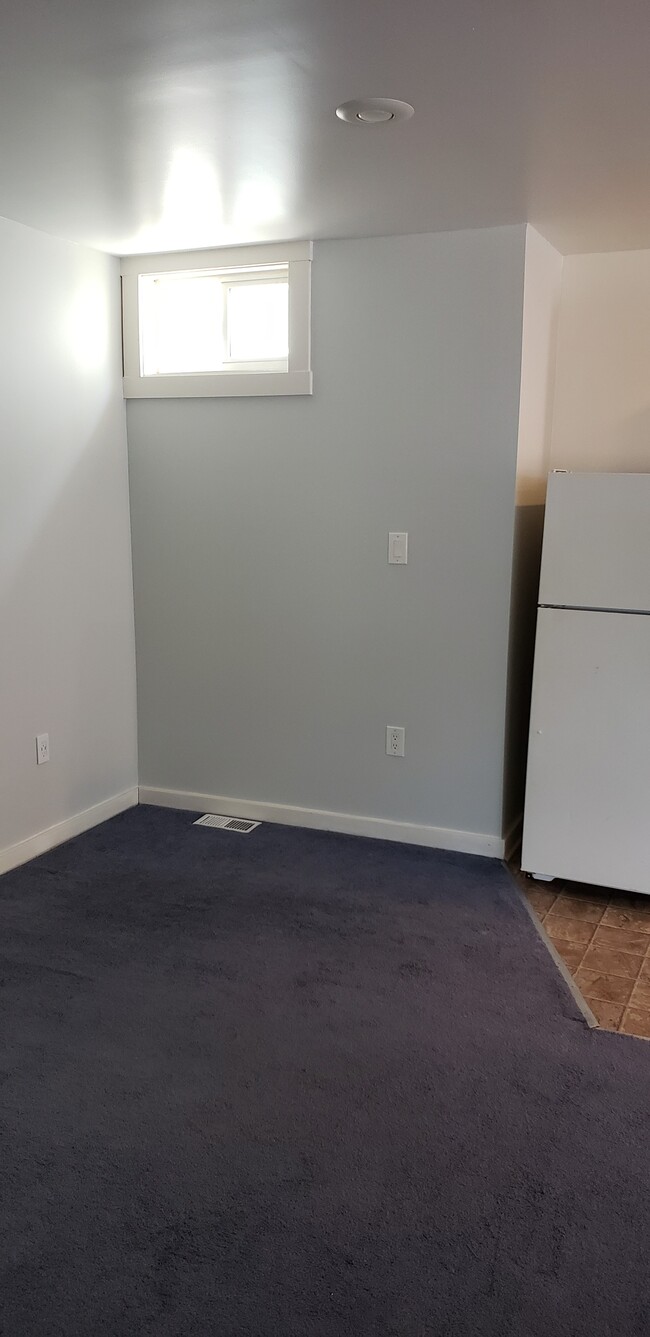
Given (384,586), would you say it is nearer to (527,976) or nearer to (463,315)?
(463,315)

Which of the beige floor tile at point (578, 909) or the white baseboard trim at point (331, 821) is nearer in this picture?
the beige floor tile at point (578, 909)

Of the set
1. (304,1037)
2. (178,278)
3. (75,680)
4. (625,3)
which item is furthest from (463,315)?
(304,1037)

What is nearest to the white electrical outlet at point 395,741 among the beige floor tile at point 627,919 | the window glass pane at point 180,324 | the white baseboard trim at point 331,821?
the white baseboard trim at point 331,821

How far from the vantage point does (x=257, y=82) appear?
6.59ft

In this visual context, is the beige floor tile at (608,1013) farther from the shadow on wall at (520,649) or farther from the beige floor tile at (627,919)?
the shadow on wall at (520,649)

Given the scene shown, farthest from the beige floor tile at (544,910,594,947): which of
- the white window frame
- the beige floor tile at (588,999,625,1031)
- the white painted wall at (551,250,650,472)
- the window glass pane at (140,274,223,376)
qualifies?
the window glass pane at (140,274,223,376)

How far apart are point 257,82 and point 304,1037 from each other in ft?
7.09

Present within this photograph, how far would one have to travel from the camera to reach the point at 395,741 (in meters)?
3.60

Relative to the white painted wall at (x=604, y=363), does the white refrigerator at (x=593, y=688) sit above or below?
below

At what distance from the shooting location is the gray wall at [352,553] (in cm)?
331

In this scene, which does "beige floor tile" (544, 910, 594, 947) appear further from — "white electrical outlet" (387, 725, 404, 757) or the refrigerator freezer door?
the refrigerator freezer door

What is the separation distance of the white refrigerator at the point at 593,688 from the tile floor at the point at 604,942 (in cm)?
10

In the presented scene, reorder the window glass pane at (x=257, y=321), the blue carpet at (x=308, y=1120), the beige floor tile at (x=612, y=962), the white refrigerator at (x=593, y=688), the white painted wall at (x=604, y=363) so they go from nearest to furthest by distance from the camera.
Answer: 1. the blue carpet at (x=308, y=1120)
2. the beige floor tile at (x=612, y=962)
3. the white refrigerator at (x=593, y=688)
4. the white painted wall at (x=604, y=363)
5. the window glass pane at (x=257, y=321)

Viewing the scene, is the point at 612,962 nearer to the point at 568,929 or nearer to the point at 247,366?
the point at 568,929
